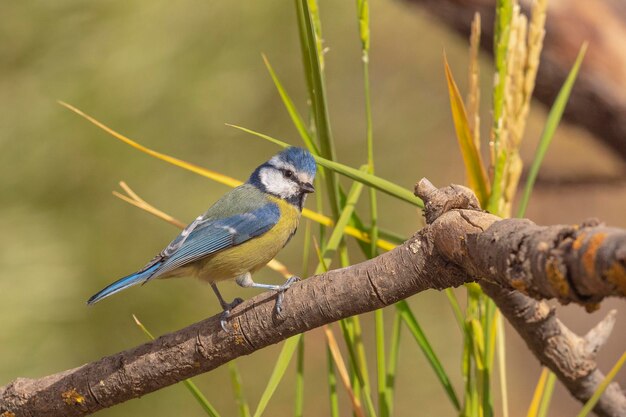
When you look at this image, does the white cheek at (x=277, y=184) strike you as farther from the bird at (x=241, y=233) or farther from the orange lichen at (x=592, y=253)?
the orange lichen at (x=592, y=253)

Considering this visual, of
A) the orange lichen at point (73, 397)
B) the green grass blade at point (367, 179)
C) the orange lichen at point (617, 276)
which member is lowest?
the orange lichen at point (73, 397)

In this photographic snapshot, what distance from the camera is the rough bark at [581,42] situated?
2029 millimetres

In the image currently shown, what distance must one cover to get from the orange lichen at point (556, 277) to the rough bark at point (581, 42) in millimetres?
1580

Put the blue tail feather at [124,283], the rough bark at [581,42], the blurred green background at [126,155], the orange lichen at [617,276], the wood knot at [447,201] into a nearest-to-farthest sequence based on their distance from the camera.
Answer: the orange lichen at [617,276] < the wood knot at [447,201] < the blue tail feather at [124,283] < the blurred green background at [126,155] < the rough bark at [581,42]

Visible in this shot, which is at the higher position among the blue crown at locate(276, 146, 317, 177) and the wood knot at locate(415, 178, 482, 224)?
the blue crown at locate(276, 146, 317, 177)

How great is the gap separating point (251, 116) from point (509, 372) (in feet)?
6.00

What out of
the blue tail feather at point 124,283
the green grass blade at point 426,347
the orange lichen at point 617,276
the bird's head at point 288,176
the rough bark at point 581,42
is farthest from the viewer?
the rough bark at point 581,42

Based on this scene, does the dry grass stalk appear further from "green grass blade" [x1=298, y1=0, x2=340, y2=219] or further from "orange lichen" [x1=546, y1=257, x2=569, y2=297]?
"orange lichen" [x1=546, y1=257, x2=569, y2=297]

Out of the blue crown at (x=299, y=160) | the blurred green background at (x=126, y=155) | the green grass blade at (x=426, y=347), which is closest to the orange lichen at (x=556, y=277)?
the green grass blade at (x=426, y=347)

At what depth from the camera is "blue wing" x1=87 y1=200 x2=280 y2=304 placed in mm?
1160

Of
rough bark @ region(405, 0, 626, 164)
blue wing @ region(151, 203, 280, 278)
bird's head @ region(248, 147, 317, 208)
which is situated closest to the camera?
blue wing @ region(151, 203, 280, 278)

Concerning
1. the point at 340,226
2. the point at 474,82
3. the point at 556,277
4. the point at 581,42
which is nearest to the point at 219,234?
the point at 340,226

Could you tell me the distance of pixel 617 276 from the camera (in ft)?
1.58

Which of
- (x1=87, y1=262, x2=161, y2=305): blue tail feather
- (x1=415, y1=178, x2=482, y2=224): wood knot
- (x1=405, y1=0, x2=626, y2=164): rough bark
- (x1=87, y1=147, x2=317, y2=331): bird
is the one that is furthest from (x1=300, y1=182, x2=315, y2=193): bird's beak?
(x1=405, y1=0, x2=626, y2=164): rough bark
